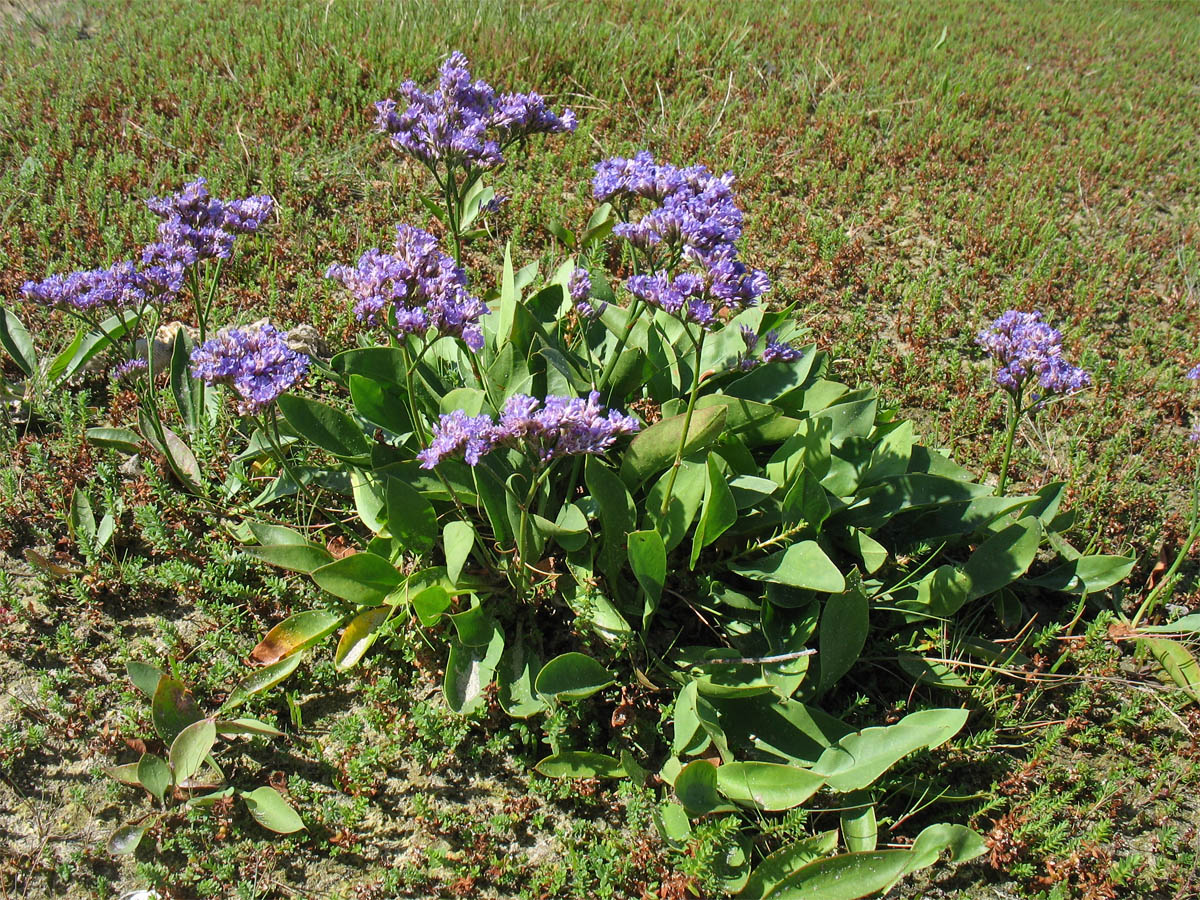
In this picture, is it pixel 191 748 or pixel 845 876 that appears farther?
pixel 191 748

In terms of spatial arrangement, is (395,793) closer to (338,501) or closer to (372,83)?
(338,501)

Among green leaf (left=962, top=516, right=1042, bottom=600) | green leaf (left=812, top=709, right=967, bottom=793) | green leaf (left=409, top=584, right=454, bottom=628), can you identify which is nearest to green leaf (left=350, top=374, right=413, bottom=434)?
green leaf (left=409, top=584, right=454, bottom=628)

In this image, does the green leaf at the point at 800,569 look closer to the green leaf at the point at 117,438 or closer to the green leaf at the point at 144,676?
the green leaf at the point at 144,676

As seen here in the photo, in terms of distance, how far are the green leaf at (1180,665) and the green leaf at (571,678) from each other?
2243mm

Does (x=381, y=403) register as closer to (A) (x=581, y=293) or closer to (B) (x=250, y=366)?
(B) (x=250, y=366)

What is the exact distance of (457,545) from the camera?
2908mm

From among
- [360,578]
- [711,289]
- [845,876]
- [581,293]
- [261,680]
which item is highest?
[711,289]

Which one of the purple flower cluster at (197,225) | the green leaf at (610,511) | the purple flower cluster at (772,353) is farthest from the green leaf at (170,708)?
the purple flower cluster at (772,353)

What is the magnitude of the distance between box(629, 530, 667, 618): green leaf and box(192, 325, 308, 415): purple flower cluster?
1.22m

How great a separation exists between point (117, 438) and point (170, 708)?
135 cm

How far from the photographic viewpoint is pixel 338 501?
3732 millimetres

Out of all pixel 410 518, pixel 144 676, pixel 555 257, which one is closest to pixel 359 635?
pixel 410 518

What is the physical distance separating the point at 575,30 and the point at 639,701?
6999 mm

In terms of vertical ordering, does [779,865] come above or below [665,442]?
below
